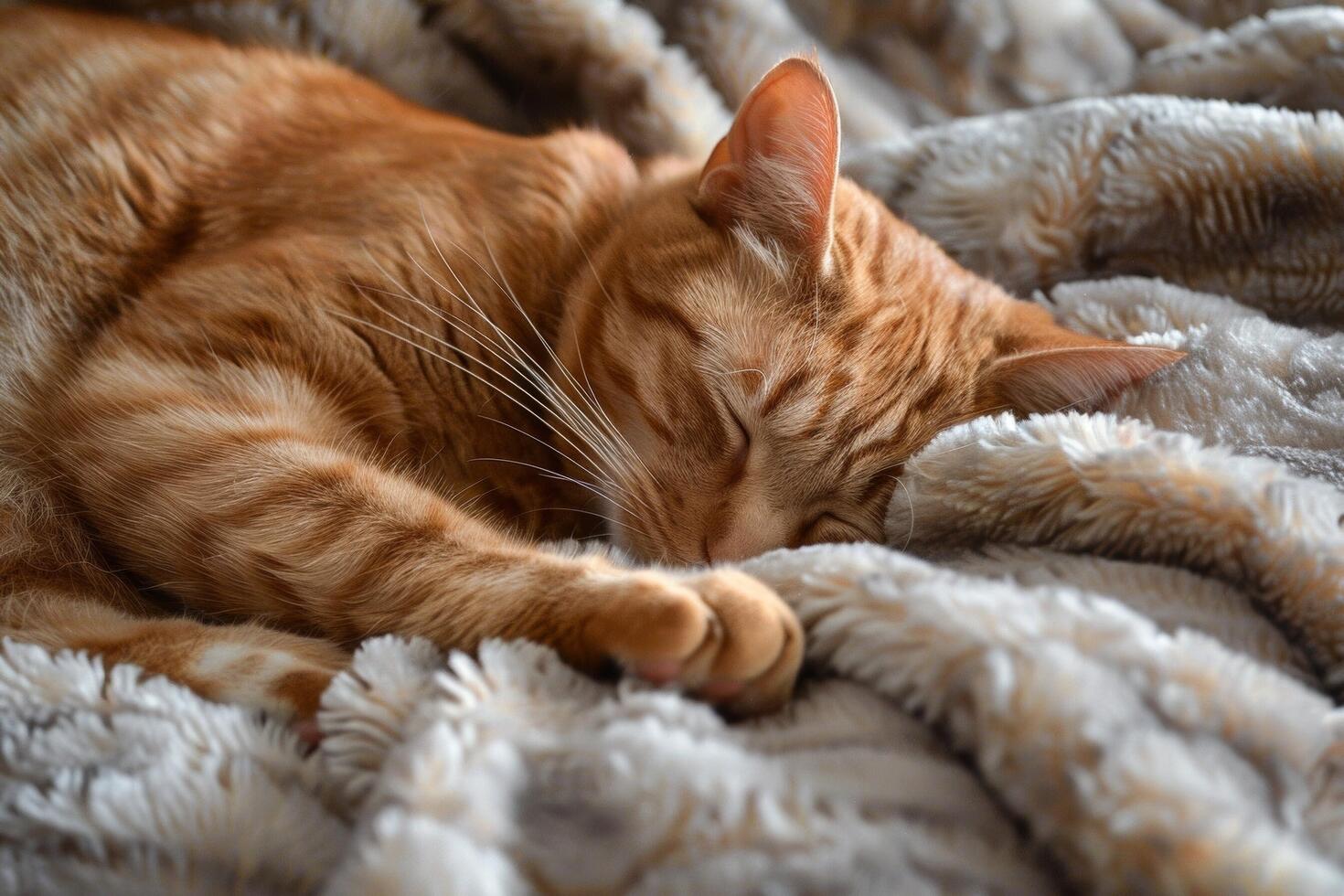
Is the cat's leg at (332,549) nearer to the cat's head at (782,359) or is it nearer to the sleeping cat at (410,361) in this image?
the sleeping cat at (410,361)

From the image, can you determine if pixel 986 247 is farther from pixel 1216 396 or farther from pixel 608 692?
pixel 608 692

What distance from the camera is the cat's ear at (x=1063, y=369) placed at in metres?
1.07

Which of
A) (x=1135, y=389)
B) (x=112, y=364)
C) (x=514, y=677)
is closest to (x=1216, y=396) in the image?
(x=1135, y=389)

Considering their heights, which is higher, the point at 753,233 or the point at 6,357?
the point at 753,233

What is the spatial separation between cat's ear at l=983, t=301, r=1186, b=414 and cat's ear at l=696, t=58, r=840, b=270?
26 cm

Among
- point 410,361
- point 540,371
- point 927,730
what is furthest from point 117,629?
point 927,730

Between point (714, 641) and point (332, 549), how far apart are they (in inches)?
16.6

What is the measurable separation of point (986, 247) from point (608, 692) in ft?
3.78

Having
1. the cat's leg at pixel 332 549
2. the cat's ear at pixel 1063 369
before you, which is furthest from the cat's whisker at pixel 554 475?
the cat's ear at pixel 1063 369

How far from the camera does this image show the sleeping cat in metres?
0.94

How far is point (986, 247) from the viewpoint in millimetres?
1572

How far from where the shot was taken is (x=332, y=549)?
0.91 metres

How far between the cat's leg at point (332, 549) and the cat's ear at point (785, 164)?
49 cm

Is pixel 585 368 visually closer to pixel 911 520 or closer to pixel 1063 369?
pixel 911 520
